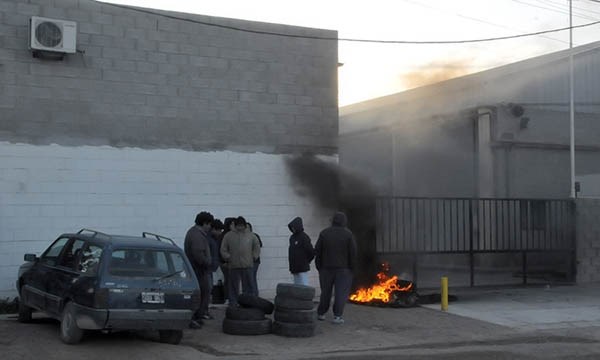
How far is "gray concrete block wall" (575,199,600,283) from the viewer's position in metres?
18.2

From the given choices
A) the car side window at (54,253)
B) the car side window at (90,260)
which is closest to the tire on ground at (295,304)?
the car side window at (90,260)

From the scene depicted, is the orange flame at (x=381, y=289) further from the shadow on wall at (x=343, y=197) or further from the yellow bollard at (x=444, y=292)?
the yellow bollard at (x=444, y=292)

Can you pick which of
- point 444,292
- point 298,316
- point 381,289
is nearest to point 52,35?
point 298,316

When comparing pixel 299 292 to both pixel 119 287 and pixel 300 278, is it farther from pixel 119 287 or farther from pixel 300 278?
pixel 119 287

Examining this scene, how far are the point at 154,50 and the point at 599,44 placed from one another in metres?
16.7

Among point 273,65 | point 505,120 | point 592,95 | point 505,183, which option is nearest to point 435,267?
point 505,183

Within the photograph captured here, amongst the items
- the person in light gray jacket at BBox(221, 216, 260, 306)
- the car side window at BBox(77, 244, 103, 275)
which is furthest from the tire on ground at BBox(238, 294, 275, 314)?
the car side window at BBox(77, 244, 103, 275)

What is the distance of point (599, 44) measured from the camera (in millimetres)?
23969

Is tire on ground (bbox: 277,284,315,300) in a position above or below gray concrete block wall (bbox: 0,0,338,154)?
below

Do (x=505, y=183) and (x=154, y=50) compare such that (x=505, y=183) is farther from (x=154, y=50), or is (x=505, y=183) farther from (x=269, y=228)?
(x=154, y=50)

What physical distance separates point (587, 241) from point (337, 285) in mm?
9585

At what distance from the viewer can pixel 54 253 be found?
33.5 ft

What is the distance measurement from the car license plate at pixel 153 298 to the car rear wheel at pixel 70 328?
0.90m

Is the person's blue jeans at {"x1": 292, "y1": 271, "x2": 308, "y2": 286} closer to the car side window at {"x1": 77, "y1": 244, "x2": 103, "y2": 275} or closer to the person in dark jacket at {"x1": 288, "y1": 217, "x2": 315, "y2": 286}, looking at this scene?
the person in dark jacket at {"x1": 288, "y1": 217, "x2": 315, "y2": 286}
